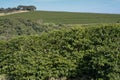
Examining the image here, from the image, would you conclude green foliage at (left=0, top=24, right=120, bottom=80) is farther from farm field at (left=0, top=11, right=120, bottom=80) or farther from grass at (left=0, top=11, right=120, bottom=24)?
grass at (left=0, top=11, right=120, bottom=24)

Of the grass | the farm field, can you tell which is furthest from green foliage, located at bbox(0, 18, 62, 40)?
the farm field

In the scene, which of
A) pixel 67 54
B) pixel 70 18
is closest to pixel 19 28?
pixel 67 54

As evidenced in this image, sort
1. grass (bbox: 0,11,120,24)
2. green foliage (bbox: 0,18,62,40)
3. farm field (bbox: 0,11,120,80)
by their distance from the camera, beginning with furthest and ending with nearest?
grass (bbox: 0,11,120,24)
green foliage (bbox: 0,18,62,40)
farm field (bbox: 0,11,120,80)

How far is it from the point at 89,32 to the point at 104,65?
1815 mm

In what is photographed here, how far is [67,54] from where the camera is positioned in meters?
10.4

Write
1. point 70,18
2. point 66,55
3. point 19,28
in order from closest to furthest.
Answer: point 66,55 → point 19,28 → point 70,18

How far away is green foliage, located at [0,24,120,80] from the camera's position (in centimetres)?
949

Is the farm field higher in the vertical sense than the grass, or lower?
higher

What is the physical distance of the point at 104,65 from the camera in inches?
355

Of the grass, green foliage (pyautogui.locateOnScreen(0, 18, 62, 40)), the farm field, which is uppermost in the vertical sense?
the farm field

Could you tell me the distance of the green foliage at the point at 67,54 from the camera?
31.1 feet

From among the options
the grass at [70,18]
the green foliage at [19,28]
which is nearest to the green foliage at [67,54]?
the green foliage at [19,28]

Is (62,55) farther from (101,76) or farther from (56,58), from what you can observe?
(101,76)

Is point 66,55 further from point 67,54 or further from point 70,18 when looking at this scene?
point 70,18
